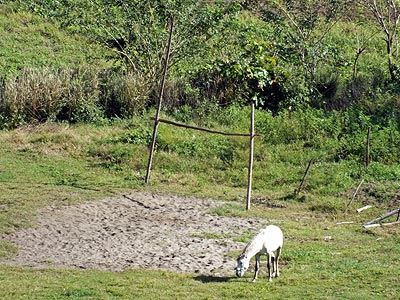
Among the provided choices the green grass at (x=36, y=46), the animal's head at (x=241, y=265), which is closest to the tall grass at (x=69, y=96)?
the green grass at (x=36, y=46)

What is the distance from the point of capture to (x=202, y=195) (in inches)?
755

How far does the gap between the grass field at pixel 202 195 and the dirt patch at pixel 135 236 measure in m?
0.46

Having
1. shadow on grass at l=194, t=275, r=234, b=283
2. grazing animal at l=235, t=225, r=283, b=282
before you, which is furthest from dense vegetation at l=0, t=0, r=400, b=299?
shadow on grass at l=194, t=275, r=234, b=283

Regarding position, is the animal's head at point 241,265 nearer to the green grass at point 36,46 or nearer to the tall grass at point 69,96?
the tall grass at point 69,96

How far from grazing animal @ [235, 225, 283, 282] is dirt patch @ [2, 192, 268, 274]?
0.83 meters

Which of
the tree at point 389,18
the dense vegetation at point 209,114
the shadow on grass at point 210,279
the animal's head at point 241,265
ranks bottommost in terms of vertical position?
the shadow on grass at point 210,279

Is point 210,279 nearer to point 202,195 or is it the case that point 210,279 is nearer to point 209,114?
point 202,195

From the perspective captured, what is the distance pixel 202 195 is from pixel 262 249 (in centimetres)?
670

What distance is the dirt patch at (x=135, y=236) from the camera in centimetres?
1391

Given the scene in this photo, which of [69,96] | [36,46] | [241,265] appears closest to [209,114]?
[69,96]

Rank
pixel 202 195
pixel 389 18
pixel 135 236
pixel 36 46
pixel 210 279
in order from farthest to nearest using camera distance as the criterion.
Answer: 1. pixel 36 46
2. pixel 389 18
3. pixel 202 195
4. pixel 135 236
5. pixel 210 279

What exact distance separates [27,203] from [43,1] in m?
16.8

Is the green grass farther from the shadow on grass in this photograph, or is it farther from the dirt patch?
the shadow on grass

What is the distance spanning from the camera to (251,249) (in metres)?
12.3
